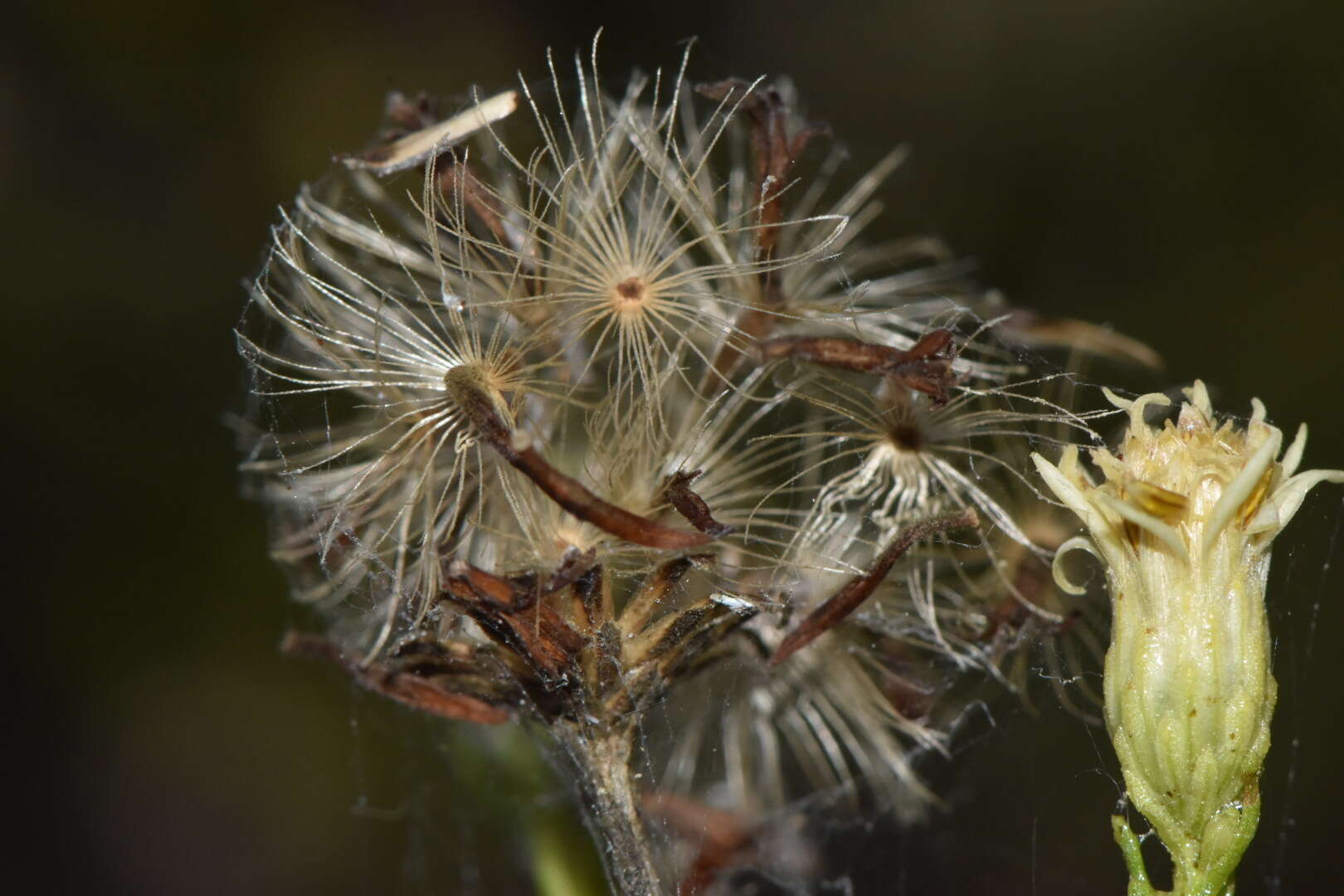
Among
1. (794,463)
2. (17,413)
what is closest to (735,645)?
(794,463)

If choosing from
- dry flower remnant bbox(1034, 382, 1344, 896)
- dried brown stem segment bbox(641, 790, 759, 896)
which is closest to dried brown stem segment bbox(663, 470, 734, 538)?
dry flower remnant bbox(1034, 382, 1344, 896)

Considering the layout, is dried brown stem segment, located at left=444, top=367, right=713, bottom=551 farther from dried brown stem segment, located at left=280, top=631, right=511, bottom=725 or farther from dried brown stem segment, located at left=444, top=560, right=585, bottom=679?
dried brown stem segment, located at left=280, top=631, right=511, bottom=725

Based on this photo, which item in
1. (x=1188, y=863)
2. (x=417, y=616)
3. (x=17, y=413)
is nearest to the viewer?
(x=1188, y=863)

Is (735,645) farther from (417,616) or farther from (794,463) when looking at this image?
(417,616)

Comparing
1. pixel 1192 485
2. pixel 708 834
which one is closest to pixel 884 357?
pixel 1192 485

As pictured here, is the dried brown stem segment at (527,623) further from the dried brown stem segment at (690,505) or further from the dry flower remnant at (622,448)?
the dried brown stem segment at (690,505)

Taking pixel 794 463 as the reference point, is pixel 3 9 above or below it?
above

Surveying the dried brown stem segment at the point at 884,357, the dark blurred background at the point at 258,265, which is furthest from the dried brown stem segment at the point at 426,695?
the dark blurred background at the point at 258,265
